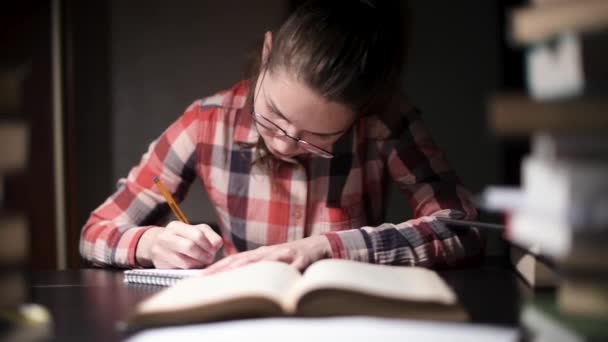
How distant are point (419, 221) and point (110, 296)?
59 cm

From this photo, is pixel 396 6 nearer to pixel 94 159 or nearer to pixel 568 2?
pixel 568 2

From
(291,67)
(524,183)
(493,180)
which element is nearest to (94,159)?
(291,67)

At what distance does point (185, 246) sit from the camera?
1112mm

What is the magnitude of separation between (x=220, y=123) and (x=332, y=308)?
860mm

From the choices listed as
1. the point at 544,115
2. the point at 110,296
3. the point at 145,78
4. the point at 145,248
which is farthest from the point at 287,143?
the point at 145,78

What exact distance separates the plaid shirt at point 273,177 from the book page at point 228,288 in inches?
23.5

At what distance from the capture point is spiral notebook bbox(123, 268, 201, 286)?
1033 millimetres

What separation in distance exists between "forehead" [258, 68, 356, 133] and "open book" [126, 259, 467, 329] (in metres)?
0.46

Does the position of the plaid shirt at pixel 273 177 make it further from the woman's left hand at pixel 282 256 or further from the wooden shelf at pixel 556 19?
the wooden shelf at pixel 556 19

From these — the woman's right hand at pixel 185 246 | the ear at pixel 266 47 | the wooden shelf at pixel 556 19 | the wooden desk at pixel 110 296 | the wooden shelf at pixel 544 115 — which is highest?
the ear at pixel 266 47

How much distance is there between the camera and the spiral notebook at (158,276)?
40.7 inches

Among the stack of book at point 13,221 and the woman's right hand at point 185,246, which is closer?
the stack of book at point 13,221

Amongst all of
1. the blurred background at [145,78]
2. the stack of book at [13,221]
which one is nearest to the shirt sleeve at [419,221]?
the blurred background at [145,78]

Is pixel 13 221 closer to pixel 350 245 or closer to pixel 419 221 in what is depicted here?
pixel 350 245
